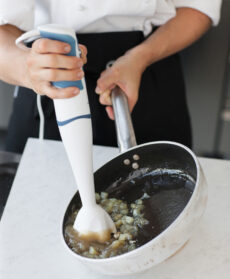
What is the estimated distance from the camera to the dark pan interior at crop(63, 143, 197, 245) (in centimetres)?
62

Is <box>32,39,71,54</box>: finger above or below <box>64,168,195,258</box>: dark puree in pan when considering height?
above

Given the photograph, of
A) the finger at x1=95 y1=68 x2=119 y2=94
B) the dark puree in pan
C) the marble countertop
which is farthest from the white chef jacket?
the dark puree in pan

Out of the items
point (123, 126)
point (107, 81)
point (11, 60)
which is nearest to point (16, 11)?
point (11, 60)

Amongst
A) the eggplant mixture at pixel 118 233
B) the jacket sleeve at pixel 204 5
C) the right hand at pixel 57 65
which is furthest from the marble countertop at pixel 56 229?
the jacket sleeve at pixel 204 5

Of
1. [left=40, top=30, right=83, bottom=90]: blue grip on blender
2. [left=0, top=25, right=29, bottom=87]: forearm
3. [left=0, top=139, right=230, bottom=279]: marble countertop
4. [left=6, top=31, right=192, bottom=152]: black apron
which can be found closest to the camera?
[left=40, top=30, right=83, bottom=90]: blue grip on blender

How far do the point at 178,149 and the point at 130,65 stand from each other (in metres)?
0.31

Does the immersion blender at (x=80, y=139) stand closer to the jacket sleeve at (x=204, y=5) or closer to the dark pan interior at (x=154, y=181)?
the dark pan interior at (x=154, y=181)

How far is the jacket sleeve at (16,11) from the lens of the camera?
0.85m

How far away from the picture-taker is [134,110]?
1.01 m

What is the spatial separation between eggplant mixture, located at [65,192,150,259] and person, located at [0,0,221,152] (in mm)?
249

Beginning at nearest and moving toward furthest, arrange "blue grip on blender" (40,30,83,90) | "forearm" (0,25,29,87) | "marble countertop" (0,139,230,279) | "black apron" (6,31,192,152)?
"blue grip on blender" (40,30,83,90), "marble countertop" (0,139,230,279), "forearm" (0,25,29,87), "black apron" (6,31,192,152)

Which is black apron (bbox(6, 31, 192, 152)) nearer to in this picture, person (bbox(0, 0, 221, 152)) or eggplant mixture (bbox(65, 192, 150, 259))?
person (bbox(0, 0, 221, 152))

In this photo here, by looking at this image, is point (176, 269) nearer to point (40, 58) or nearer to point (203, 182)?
point (203, 182)

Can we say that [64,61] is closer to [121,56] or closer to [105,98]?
[105,98]
